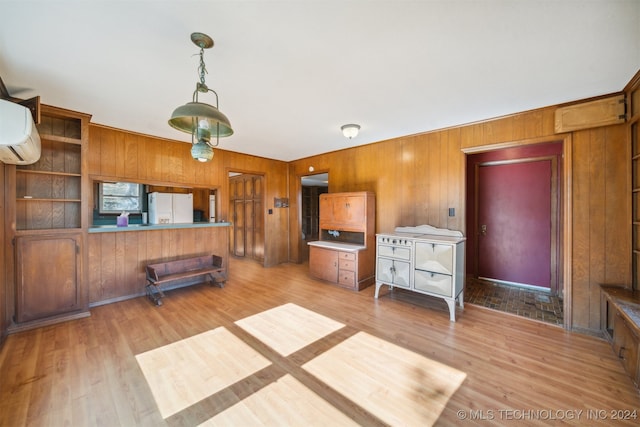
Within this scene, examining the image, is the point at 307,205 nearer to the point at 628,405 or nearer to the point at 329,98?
the point at 329,98

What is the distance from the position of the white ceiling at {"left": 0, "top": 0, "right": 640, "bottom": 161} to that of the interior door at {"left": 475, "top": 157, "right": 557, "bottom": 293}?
181 cm

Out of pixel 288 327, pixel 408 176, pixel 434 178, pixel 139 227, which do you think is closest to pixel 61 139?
pixel 139 227

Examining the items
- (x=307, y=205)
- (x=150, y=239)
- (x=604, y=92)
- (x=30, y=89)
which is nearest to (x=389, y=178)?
(x=604, y=92)

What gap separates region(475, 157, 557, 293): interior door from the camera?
4156 millimetres

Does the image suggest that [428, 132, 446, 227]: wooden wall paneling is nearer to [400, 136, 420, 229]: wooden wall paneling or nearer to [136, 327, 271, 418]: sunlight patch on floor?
[400, 136, 420, 229]: wooden wall paneling

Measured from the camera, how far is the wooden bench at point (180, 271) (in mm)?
3791

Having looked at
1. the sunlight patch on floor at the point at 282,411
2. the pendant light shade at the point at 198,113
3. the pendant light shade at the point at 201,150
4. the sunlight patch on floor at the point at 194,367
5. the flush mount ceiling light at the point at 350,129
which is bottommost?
the sunlight patch on floor at the point at 282,411

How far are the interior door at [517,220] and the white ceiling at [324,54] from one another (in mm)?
1808

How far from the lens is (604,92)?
2621 mm

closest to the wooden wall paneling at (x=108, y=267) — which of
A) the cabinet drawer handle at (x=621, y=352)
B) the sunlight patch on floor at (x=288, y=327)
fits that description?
the sunlight patch on floor at (x=288, y=327)

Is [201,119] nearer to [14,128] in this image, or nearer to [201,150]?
[201,150]

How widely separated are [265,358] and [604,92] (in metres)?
4.43

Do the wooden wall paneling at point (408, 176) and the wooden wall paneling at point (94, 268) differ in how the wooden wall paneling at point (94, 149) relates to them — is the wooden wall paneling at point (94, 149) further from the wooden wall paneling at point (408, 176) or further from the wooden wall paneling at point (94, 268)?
the wooden wall paneling at point (408, 176)

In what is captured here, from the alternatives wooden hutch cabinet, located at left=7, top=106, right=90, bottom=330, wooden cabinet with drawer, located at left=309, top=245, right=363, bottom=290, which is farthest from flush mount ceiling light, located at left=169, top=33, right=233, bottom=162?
wooden cabinet with drawer, located at left=309, top=245, right=363, bottom=290
